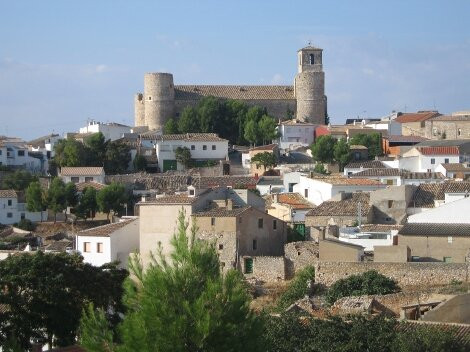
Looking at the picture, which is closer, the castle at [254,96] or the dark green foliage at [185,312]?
the dark green foliage at [185,312]

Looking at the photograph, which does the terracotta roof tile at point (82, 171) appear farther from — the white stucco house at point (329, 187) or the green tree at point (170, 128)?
the white stucco house at point (329, 187)

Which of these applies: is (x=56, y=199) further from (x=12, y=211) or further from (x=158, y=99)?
(x=158, y=99)

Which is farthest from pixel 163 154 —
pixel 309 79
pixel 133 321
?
pixel 133 321

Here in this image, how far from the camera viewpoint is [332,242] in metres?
32.5

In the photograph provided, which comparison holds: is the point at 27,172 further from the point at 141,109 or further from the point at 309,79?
the point at 309,79

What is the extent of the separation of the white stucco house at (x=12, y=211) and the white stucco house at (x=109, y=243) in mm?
16416

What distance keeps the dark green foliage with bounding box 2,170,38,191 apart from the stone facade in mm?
30575

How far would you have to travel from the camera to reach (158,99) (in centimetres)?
7919

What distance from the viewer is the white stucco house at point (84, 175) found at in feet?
194

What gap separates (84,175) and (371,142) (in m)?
16.7

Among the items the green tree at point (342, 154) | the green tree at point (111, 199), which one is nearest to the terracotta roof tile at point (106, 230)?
the green tree at point (111, 199)

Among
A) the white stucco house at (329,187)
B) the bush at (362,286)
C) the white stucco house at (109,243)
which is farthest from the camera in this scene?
the white stucco house at (329,187)

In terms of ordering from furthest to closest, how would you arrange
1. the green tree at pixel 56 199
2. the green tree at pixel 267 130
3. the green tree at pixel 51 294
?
1. the green tree at pixel 267 130
2. the green tree at pixel 56 199
3. the green tree at pixel 51 294

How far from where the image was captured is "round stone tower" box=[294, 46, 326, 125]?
79.5m
